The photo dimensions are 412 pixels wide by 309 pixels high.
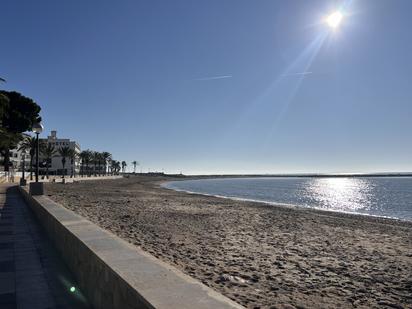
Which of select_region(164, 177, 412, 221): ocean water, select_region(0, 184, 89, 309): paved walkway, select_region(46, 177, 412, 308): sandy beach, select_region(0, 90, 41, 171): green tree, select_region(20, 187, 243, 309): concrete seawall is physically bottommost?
select_region(164, 177, 412, 221): ocean water

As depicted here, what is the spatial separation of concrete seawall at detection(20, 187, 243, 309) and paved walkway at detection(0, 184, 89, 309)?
0.22m

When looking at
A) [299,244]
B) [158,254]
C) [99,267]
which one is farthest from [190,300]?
[299,244]

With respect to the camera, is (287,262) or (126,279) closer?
(126,279)

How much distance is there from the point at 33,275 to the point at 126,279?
345cm

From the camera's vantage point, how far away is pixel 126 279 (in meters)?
3.57

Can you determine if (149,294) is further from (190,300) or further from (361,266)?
(361,266)

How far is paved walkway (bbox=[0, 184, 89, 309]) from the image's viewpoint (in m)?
4.98

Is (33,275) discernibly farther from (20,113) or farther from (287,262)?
(20,113)

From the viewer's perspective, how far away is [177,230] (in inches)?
589

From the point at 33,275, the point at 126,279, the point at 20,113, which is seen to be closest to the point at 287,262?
the point at 33,275

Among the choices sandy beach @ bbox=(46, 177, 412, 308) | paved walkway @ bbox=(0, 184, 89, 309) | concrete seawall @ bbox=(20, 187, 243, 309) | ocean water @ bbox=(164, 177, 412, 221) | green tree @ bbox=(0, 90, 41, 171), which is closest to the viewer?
concrete seawall @ bbox=(20, 187, 243, 309)

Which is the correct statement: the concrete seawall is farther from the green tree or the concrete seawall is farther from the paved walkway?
the green tree

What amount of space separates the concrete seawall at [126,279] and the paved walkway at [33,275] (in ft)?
0.73

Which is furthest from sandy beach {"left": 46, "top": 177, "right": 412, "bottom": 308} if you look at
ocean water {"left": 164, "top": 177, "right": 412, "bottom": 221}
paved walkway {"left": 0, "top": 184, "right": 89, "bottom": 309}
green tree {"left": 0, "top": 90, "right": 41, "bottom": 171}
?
green tree {"left": 0, "top": 90, "right": 41, "bottom": 171}
